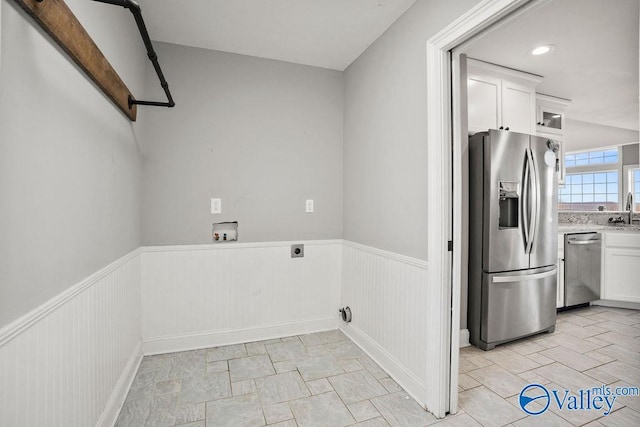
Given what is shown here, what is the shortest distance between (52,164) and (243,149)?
170 centimetres

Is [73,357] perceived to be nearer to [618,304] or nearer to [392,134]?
[392,134]

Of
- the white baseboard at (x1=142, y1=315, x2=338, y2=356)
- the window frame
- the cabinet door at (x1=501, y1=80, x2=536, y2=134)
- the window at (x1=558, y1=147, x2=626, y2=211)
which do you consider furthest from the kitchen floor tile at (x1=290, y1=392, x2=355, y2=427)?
the window frame

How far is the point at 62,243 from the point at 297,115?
2134mm

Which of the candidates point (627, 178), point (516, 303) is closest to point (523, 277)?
point (516, 303)

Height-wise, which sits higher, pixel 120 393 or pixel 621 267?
pixel 621 267

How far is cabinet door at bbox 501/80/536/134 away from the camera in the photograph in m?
2.90

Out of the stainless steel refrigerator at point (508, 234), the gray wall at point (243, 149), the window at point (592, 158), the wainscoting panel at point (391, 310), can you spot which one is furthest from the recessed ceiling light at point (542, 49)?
the window at point (592, 158)

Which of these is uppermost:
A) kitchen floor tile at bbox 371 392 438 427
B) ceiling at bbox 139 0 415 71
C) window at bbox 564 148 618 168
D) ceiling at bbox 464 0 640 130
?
ceiling at bbox 139 0 415 71

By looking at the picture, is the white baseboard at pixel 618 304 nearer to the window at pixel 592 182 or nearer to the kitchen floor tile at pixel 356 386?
the window at pixel 592 182

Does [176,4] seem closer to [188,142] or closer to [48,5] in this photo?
[188,142]

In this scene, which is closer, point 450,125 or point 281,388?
point 450,125

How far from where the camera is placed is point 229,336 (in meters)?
2.65

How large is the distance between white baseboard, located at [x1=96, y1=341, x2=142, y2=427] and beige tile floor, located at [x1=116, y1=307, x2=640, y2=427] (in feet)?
0.14

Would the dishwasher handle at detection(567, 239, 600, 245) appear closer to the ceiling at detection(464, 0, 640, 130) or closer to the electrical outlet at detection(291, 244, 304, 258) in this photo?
the ceiling at detection(464, 0, 640, 130)
